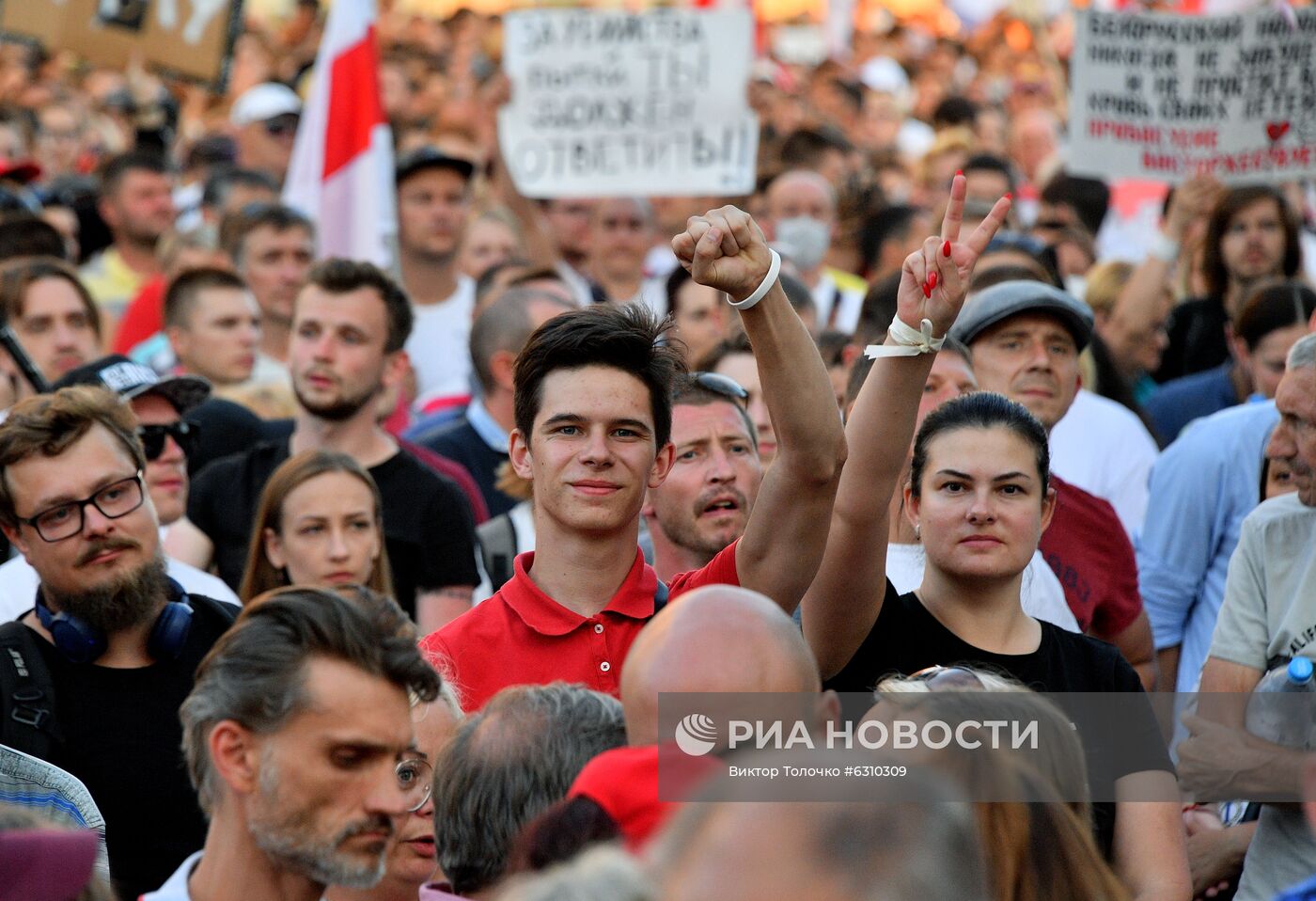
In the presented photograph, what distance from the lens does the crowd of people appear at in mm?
2883

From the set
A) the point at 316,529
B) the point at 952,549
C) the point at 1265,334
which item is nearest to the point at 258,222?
the point at 316,529

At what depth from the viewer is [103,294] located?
10844 mm

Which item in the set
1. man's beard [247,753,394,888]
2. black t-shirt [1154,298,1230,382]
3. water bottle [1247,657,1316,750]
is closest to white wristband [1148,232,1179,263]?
black t-shirt [1154,298,1230,382]

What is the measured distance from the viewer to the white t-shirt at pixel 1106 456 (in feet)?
20.9

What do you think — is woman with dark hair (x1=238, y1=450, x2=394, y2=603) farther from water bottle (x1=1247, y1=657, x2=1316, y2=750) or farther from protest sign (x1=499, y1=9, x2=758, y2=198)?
protest sign (x1=499, y1=9, x2=758, y2=198)

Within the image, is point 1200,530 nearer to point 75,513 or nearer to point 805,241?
point 75,513

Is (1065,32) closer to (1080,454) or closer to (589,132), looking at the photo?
(589,132)

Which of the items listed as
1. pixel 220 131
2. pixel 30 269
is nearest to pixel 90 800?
pixel 30 269

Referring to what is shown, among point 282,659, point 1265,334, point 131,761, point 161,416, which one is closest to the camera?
point 282,659

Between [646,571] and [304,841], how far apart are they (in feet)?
4.21

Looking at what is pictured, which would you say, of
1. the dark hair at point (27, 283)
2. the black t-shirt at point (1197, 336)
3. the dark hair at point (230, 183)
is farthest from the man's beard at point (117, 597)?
the dark hair at point (230, 183)

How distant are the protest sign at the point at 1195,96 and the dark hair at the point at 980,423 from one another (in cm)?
487

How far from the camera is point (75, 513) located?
471 cm

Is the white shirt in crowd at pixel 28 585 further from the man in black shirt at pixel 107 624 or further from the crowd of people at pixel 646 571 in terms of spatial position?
the man in black shirt at pixel 107 624
